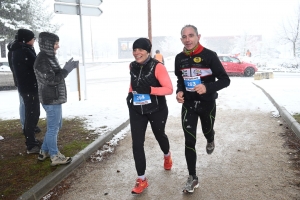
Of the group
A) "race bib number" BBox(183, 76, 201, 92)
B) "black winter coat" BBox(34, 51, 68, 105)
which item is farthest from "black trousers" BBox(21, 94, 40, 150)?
"race bib number" BBox(183, 76, 201, 92)

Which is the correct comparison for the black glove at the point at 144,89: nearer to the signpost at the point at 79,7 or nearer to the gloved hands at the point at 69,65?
the gloved hands at the point at 69,65

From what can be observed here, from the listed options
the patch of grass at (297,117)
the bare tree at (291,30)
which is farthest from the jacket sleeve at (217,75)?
the bare tree at (291,30)

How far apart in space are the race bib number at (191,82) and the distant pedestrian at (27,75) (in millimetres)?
2683

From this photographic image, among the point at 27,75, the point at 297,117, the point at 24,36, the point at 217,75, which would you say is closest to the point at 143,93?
the point at 217,75

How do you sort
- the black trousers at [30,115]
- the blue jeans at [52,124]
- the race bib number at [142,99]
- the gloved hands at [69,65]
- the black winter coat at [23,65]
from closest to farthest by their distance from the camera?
1. the race bib number at [142,99]
2. the blue jeans at [52,124]
3. the gloved hands at [69,65]
4. the black winter coat at [23,65]
5. the black trousers at [30,115]

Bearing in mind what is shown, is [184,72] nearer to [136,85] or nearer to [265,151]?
[136,85]

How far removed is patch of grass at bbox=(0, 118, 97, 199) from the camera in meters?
3.66

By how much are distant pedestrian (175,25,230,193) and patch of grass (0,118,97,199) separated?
206cm

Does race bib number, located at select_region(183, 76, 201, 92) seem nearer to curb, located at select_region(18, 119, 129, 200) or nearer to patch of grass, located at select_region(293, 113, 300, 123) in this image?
curb, located at select_region(18, 119, 129, 200)

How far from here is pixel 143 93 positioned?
3357 mm

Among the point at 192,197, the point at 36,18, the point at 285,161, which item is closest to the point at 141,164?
the point at 192,197

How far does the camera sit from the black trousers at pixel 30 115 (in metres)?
4.69

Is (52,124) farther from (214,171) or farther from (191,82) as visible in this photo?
(214,171)

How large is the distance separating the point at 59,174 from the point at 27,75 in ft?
5.86
